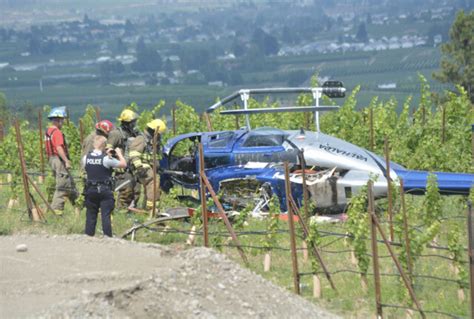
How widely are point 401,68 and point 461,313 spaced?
138 meters

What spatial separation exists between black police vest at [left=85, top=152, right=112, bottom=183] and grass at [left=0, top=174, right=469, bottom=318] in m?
1.29

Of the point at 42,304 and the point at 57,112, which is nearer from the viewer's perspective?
the point at 42,304

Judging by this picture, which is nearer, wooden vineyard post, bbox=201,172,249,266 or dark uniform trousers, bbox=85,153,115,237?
wooden vineyard post, bbox=201,172,249,266

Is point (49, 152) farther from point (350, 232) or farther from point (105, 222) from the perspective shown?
point (350, 232)

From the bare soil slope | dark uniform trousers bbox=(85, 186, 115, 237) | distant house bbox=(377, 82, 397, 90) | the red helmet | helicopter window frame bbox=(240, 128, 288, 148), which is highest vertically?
the red helmet

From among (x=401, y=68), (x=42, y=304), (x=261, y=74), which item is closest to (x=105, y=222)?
(x=42, y=304)

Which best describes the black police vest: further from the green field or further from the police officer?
the green field

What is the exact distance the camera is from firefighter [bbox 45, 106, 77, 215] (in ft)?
57.9

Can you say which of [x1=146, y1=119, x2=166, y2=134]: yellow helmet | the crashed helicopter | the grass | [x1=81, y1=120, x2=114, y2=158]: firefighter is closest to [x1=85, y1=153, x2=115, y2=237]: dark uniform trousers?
the grass

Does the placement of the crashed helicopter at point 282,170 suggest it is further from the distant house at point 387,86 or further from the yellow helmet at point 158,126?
the distant house at point 387,86

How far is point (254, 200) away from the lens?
1822 centimetres

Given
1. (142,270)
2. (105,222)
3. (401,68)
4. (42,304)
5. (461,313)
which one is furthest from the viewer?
(401,68)

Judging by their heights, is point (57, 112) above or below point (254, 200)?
above

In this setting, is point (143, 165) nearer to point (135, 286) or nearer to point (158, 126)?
point (158, 126)
